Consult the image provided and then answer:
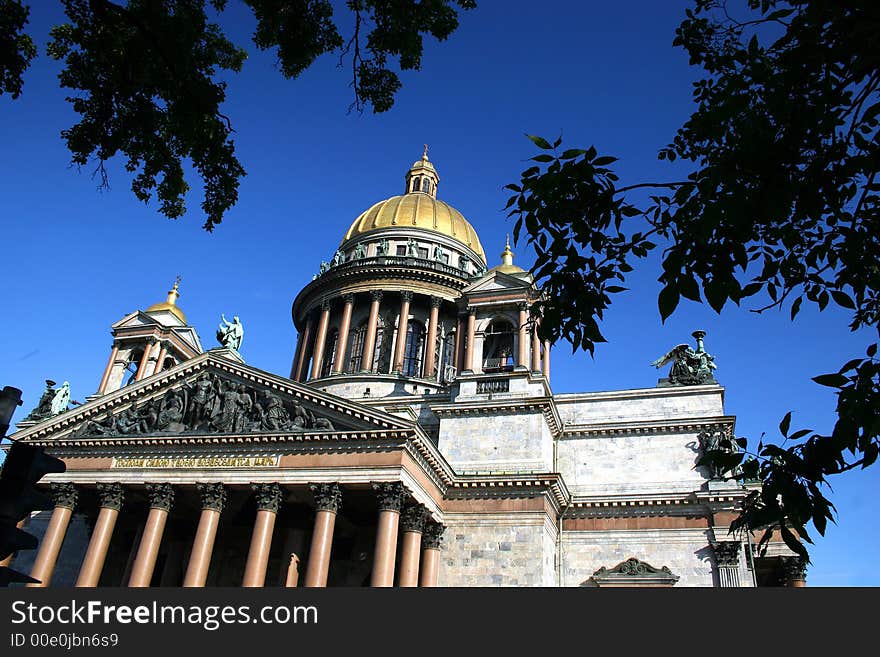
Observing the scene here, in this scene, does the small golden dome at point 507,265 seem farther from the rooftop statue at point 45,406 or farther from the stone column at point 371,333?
the rooftop statue at point 45,406

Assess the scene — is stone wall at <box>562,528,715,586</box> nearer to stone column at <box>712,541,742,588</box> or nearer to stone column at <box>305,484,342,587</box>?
stone column at <box>712,541,742,588</box>

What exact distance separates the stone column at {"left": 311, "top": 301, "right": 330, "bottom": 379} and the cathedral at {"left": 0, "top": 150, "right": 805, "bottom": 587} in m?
10.1

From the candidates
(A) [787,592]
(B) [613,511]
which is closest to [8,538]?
(A) [787,592]

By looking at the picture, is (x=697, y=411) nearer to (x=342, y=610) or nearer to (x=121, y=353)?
(x=342, y=610)

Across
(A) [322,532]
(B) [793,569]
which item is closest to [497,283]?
(A) [322,532]

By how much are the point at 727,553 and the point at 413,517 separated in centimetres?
1267

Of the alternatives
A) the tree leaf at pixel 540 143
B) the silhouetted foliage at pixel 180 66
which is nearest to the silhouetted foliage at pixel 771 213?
the tree leaf at pixel 540 143

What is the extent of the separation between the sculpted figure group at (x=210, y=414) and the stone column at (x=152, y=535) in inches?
99.7

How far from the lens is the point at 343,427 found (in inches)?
1038

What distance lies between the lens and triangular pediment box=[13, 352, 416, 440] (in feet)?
87.5

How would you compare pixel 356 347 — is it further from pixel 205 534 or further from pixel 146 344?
pixel 205 534

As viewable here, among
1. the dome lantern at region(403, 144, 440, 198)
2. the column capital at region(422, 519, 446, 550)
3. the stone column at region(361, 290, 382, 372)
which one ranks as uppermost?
the dome lantern at region(403, 144, 440, 198)

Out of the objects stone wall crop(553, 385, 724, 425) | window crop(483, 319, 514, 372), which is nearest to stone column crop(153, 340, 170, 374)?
window crop(483, 319, 514, 372)

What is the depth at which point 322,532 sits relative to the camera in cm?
2430
